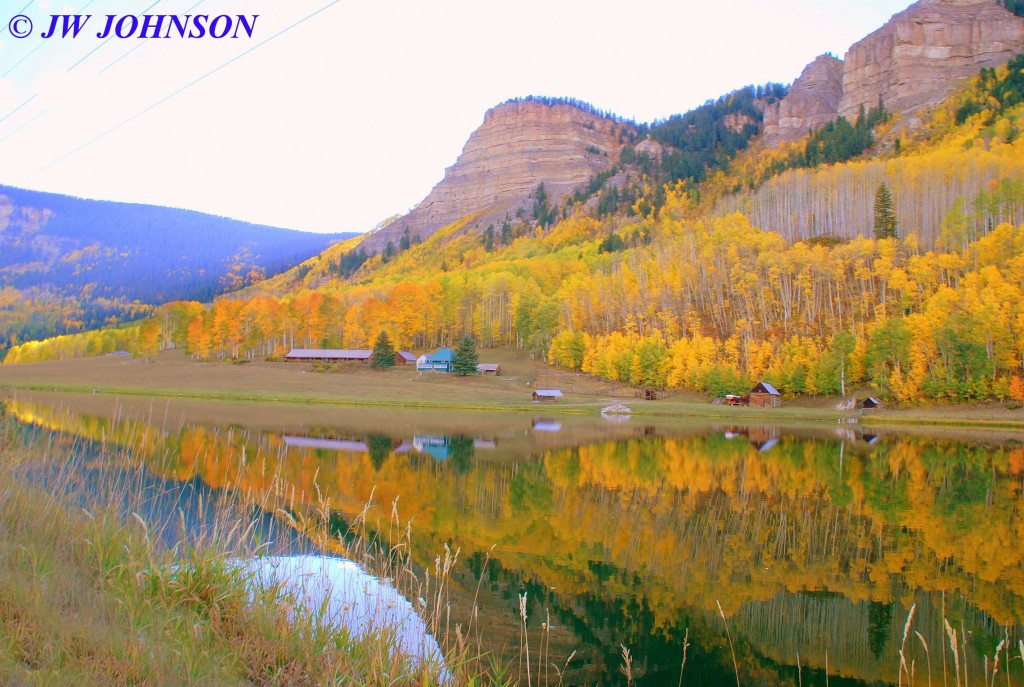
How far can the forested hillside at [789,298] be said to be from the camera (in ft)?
201

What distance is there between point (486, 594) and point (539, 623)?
4.12 ft

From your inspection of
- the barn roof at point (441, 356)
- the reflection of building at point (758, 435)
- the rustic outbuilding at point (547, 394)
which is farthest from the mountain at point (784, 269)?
the reflection of building at point (758, 435)

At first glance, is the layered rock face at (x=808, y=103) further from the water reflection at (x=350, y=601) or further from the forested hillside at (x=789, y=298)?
the water reflection at (x=350, y=601)

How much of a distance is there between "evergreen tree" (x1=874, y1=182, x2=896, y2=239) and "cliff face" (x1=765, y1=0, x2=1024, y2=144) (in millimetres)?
67913

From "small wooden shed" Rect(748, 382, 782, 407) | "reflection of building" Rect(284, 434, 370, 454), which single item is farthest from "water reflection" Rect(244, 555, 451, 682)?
"small wooden shed" Rect(748, 382, 782, 407)

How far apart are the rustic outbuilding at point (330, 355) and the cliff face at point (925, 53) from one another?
119 m

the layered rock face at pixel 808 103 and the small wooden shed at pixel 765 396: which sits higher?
the layered rock face at pixel 808 103

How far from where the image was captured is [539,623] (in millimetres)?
10469

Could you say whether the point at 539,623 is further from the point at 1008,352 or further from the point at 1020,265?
the point at 1020,265

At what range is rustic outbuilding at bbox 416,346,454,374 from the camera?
268 feet

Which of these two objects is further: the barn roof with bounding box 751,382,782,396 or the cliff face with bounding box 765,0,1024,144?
the cliff face with bounding box 765,0,1024,144

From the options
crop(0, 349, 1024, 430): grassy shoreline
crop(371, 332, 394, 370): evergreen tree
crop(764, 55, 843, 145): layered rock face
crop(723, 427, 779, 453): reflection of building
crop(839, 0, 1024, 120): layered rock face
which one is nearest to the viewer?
crop(723, 427, 779, 453): reflection of building

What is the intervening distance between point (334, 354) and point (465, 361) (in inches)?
883

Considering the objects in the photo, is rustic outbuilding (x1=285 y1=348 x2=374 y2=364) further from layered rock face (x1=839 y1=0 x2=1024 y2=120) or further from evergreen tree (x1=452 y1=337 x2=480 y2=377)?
layered rock face (x1=839 y1=0 x2=1024 y2=120)
